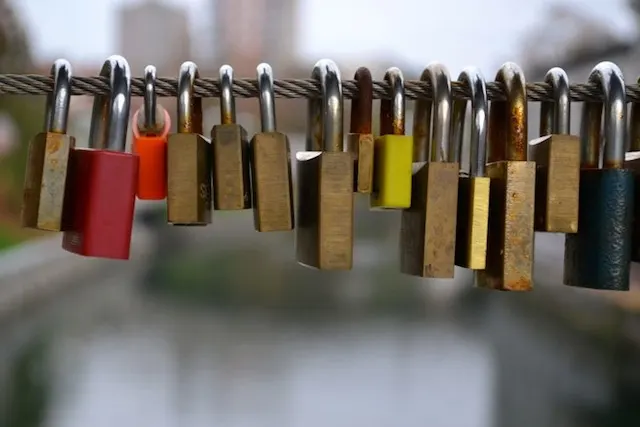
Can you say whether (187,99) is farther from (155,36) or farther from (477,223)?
(155,36)

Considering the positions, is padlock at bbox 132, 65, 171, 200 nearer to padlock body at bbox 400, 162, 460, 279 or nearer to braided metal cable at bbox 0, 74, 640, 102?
braided metal cable at bbox 0, 74, 640, 102

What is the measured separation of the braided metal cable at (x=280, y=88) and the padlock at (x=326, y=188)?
1 centimetres

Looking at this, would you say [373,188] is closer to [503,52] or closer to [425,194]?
[425,194]

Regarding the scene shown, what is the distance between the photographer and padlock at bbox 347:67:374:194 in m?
0.40

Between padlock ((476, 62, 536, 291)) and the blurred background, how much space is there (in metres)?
0.67

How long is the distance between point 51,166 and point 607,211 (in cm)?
34

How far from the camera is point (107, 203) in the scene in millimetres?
383

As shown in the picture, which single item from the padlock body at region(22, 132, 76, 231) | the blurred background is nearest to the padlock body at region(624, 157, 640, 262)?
the padlock body at region(22, 132, 76, 231)

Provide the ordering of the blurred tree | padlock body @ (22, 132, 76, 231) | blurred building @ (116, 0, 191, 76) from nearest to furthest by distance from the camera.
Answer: padlock body @ (22, 132, 76, 231), the blurred tree, blurred building @ (116, 0, 191, 76)

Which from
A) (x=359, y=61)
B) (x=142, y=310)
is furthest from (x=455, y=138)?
(x=142, y=310)

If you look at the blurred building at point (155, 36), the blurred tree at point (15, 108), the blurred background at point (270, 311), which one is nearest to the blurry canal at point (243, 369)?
the blurred background at point (270, 311)

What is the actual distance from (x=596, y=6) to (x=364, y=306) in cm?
71

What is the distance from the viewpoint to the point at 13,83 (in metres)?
0.39

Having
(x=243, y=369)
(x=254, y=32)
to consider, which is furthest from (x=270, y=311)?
(x=254, y=32)
